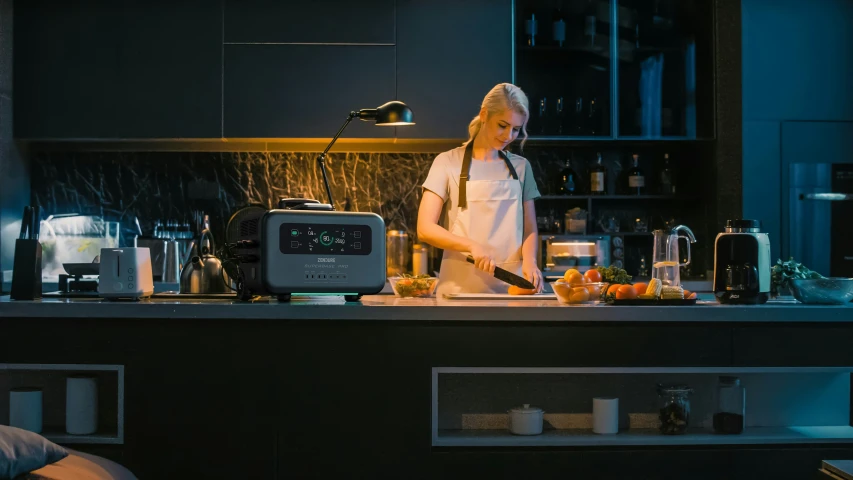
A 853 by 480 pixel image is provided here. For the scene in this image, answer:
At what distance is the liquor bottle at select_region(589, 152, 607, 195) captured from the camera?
4457 mm

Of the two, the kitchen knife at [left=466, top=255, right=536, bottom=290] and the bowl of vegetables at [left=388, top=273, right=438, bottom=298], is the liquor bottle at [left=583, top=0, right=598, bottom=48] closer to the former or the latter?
the kitchen knife at [left=466, top=255, right=536, bottom=290]

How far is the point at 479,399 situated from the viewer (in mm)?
2420

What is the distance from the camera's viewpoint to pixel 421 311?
2240 mm

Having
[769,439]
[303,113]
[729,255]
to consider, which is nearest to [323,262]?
[729,255]

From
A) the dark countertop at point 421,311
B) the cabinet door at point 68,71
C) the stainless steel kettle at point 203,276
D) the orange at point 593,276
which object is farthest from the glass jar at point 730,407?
the cabinet door at point 68,71

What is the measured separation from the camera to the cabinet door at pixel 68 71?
4176 millimetres

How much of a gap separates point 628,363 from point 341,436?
2.49 feet

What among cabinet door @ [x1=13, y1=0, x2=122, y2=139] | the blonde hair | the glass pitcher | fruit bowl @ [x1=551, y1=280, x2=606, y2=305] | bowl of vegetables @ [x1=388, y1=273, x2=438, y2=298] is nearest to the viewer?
fruit bowl @ [x1=551, y1=280, x2=606, y2=305]

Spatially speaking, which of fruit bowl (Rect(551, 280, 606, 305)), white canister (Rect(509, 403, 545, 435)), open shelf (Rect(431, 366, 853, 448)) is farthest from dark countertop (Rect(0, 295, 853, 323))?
white canister (Rect(509, 403, 545, 435))

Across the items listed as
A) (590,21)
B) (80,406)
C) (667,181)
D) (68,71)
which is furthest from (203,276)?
(667,181)

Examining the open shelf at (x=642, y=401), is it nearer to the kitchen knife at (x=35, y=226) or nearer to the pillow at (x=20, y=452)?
the pillow at (x=20, y=452)

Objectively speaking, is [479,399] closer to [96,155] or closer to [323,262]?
[323,262]

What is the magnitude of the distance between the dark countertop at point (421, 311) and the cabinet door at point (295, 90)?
198 centimetres

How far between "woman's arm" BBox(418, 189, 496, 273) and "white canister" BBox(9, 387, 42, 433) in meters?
1.33
